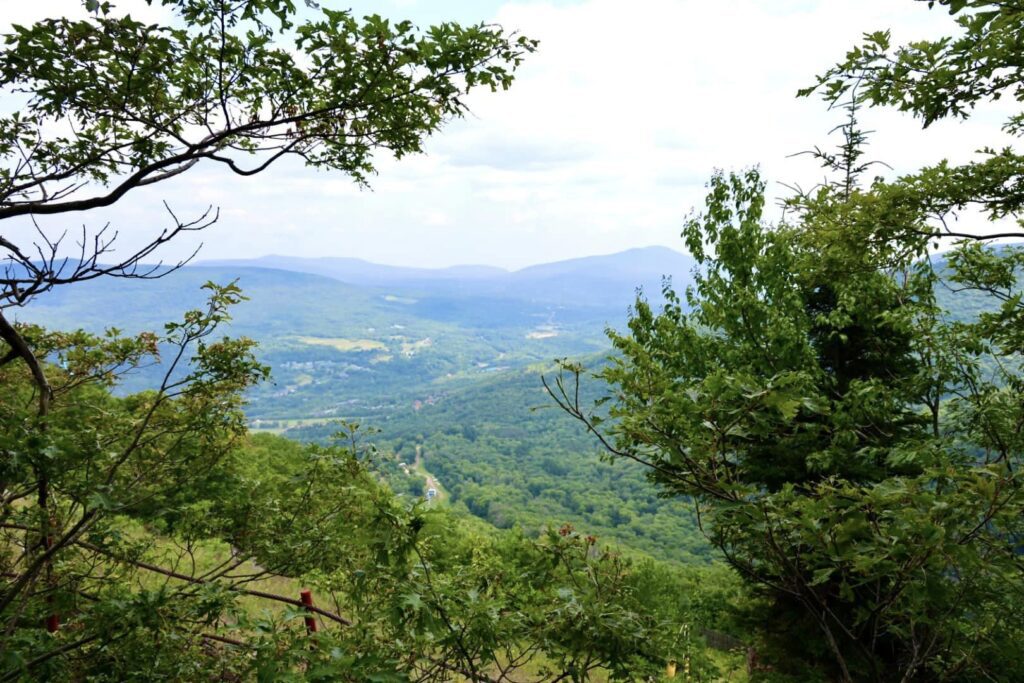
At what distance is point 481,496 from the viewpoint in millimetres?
70312

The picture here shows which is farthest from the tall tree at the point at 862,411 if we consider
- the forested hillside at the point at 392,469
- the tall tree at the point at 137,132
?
the tall tree at the point at 137,132

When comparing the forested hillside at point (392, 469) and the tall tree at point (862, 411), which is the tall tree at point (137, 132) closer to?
the forested hillside at point (392, 469)

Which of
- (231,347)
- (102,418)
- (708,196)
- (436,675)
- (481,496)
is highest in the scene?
(708,196)

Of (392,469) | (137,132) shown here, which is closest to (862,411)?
(392,469)

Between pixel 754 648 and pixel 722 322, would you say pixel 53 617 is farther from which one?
pixel 754 648

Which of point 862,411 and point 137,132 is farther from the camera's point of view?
point 862,411

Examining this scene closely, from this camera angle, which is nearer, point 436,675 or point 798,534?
point 798,534

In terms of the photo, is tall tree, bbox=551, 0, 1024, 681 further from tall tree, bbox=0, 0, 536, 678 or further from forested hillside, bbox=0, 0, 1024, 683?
tall tree, bbox=0, 0, 536, 678

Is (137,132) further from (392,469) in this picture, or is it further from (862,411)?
(862,411)

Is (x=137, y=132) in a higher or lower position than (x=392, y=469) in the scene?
higher

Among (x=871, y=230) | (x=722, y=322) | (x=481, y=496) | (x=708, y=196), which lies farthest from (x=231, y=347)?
(x=481, y=496)

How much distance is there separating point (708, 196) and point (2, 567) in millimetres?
10125

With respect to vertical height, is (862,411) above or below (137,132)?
below

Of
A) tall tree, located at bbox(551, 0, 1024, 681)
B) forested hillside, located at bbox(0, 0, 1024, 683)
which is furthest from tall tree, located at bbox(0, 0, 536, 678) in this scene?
tall tree, located at bbox(551, 0, 1024, 681)
